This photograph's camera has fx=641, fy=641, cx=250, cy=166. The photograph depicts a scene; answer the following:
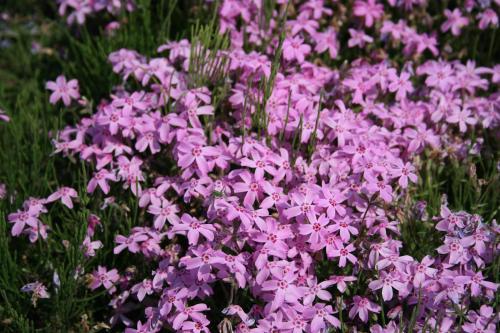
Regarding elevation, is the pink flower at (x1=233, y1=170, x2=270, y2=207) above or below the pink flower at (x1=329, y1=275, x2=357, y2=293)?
above

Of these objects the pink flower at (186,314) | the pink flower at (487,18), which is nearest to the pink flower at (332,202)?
the pink flower at (186,314)

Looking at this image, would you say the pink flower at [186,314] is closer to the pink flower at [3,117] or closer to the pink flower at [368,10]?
the pink flower at [3,117]

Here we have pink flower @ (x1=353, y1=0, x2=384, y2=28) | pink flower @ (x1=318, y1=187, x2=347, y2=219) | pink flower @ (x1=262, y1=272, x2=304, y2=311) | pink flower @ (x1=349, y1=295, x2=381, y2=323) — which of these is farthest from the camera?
pink flower @ (x1=353, y1=0, x2=384, y2=28)

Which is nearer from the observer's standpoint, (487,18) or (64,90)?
(64,90)

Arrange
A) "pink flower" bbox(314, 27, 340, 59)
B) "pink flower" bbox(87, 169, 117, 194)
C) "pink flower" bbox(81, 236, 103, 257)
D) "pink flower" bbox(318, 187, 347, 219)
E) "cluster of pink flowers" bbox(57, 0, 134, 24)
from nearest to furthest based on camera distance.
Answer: "pink flower" bbox(318, 187, 347, 219) < "pink flower" bbox(81, 236, 103, 257) < "pink flower" bbox(87, 169, 117, 194) < "pink flower" bbox(314, 27, 340, 59) < "cluster of pink flowers" bbox(57, 0, 134, 24)

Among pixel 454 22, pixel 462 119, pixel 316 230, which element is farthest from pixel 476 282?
pixel 454 22

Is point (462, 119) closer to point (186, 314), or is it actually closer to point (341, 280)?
point (341, 280)

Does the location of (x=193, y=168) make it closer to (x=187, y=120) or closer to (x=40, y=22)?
(x=187, y=120)

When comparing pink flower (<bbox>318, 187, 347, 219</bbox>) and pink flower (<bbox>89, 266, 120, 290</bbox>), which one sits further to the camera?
pink flower (<bbox>89, 266, 120, 290</bbox>)

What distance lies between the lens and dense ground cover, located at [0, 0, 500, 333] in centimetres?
282

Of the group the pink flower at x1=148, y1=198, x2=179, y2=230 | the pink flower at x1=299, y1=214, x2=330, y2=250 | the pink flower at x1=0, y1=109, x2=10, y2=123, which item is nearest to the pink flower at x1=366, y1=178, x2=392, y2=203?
the pink flower at x1=299, y1=214, x2=330, y2=250

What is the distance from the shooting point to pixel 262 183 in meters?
2.97

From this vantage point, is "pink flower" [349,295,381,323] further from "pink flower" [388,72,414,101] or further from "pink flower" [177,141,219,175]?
"pink flower" [388,72,414,101]

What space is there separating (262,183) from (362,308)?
716 mm
